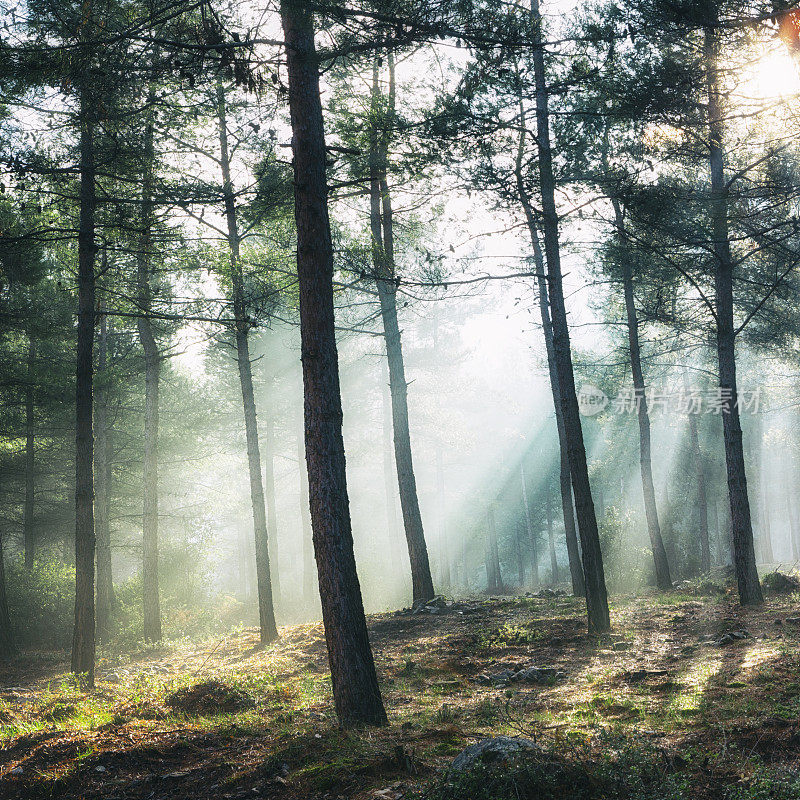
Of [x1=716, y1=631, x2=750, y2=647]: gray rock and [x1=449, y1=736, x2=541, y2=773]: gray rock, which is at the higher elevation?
[x1=449, y1=736, x2=541, y2=773]: gray rock

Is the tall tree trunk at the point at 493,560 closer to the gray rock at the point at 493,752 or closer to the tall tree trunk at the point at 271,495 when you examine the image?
the tall tree trunk at the point at 271,495

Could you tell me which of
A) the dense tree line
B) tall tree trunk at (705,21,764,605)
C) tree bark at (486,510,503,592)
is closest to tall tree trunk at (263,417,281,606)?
the dense tree line

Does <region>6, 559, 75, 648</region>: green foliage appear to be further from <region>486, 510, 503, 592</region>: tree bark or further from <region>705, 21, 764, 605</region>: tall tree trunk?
<region>486, 510, 503, 592</region>: tree bark

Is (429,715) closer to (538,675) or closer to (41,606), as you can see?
(538,675)

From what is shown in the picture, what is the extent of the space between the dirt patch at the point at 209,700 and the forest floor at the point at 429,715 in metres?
0.02

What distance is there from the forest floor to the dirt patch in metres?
0.02

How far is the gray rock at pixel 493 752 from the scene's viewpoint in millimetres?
3941

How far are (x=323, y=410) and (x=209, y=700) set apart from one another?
3.68 m

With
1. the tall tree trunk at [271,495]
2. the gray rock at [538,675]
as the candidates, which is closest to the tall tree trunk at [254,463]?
the gray rock at [538,675]

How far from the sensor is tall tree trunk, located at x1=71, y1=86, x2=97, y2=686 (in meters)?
9.86

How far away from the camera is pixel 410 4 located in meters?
6.38

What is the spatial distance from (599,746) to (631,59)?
9675 millimetres

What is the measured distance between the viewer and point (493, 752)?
403 centimetres

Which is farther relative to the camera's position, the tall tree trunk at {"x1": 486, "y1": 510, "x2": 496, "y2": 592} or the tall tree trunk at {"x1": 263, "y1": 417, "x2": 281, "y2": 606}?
the tall tree trunk at {"x1": 486, "y1": 510, "x2": 496, "y2": 592}
